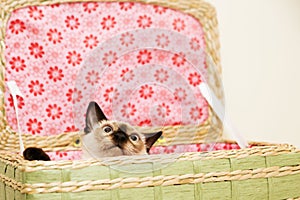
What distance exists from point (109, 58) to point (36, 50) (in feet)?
A: 0.68

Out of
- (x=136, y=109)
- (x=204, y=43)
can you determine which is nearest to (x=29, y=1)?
(x=136, y=109)

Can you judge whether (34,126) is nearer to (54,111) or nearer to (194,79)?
(54,111)

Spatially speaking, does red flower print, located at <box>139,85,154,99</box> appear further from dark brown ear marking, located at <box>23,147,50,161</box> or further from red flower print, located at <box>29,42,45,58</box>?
dark brown ear marking, located at <box>23,147,50,161</box>

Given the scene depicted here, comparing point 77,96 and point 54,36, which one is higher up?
point 54,36

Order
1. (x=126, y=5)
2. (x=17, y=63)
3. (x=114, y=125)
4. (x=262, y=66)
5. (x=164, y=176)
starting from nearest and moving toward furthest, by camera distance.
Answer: (x=164, y=176) → (x=114, y=125) → (x=17, y=63) → (x=126, y=5) → (x=262, y=66)

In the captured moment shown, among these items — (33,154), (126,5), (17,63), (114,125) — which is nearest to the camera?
(33,154)

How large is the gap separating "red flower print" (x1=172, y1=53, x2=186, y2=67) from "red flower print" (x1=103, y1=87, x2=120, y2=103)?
20 centimetres

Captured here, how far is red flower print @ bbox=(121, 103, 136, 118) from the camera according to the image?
1.32 m

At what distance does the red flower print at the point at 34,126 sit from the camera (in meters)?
1.24

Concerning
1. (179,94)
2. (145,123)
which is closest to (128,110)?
(145,123)

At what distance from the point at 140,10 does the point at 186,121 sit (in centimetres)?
36

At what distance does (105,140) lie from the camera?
0.96m

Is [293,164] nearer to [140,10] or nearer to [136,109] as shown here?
[136,109]

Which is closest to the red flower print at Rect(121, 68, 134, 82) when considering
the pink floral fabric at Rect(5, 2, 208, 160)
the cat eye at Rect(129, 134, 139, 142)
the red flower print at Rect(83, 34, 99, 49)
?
the pink floral fabric at Rect(5, 2, 208, 160)
